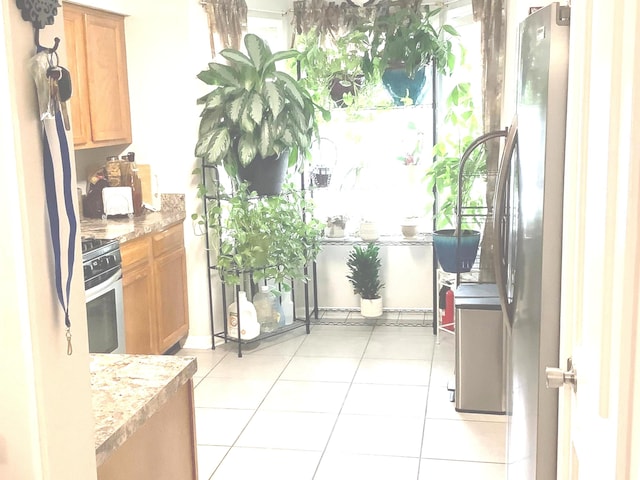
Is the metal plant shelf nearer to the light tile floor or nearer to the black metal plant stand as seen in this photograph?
the black metal plant stand

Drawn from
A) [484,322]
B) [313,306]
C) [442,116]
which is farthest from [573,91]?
[313,306]

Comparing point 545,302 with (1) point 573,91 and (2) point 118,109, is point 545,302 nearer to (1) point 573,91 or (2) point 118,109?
(1) point 573,91

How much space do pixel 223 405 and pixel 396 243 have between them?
1849 millimetres

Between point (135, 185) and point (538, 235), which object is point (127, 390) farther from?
point (135, 185)

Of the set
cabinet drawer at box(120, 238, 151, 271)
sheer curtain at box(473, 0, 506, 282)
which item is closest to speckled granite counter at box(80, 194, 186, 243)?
cabinet drawer at box(120, 238, 151, 271)

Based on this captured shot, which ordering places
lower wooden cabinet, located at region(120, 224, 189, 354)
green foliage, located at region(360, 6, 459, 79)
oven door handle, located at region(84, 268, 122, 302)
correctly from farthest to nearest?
green foliage, located at region(360, 6, 459, 79) < lower wooden cabinet, located at region(120, 224, 189, 354) < oven door handle, located at region(84, 268, 122, 302)

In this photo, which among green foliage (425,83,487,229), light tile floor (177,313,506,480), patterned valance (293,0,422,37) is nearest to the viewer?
light tile floor (177,313,506,480)

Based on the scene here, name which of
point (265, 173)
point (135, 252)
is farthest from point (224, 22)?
point (135, 252)

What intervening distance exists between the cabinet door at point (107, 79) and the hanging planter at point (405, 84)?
1.66m

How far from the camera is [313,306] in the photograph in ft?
18.0

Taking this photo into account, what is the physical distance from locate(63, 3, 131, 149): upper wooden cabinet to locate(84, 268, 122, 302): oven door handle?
809 mm

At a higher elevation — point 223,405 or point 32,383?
point 32,383

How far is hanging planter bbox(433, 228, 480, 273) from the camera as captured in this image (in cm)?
436

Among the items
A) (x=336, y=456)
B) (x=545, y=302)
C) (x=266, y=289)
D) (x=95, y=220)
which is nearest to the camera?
(x=545, y=302)
